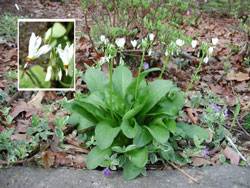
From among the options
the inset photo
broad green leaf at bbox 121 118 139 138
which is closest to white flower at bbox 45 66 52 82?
the inset photo

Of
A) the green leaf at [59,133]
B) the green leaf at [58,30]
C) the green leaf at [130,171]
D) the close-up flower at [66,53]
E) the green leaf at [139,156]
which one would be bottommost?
the green leaf at [130,171]

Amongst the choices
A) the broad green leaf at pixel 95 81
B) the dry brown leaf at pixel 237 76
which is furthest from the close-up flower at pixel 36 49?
the dry brown leaf at pixel 237 76

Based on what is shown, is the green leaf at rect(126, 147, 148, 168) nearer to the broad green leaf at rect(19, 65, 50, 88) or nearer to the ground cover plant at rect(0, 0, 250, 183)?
the ground cover plant at rect(0, 0, 250, 183)

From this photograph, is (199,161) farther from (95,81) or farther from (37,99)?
(37,99)

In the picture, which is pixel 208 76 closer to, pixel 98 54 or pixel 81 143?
pixel 98 54

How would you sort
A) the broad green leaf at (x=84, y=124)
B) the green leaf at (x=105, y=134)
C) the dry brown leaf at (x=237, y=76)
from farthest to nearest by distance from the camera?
the dry brown leaf at (x=237, y=76)
the broad green leaf at (x=84, y=124)
the green leaf at (x=105, y=134)

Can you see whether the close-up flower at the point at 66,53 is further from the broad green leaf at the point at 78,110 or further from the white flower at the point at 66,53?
the broad green leaf at the point at 78,110

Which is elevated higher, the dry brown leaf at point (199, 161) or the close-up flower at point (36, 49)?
the close-up flower at point (36, 49)
